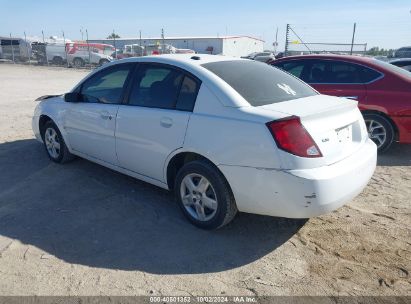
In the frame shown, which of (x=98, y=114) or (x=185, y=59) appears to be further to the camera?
(x=98, y=114)

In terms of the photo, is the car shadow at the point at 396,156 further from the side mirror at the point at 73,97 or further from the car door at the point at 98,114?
the side mirror at the point at 73,97

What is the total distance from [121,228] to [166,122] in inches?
44.9

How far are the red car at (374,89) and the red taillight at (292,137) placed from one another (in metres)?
3.39

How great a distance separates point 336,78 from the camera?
6.28 m

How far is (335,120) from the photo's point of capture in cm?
335

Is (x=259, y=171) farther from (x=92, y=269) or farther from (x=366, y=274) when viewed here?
(x=92, y=269)

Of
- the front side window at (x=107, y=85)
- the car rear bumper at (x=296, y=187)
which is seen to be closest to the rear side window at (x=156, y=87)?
the front side window at (x=107, y=85)

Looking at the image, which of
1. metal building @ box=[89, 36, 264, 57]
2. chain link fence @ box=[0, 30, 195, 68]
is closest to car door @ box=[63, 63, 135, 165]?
chain link fence @ box=[0, 30, 195, 68]

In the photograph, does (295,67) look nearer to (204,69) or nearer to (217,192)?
(204,69)

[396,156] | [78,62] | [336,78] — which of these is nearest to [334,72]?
[336,78]

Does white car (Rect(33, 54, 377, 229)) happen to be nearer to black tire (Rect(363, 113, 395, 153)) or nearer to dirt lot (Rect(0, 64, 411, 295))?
dirt lot (Rect(0, 64, 411, 295))

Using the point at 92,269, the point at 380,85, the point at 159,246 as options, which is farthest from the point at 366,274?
the point at 380,85

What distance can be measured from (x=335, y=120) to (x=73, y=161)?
12.6 feet

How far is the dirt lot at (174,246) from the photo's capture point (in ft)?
9.53
